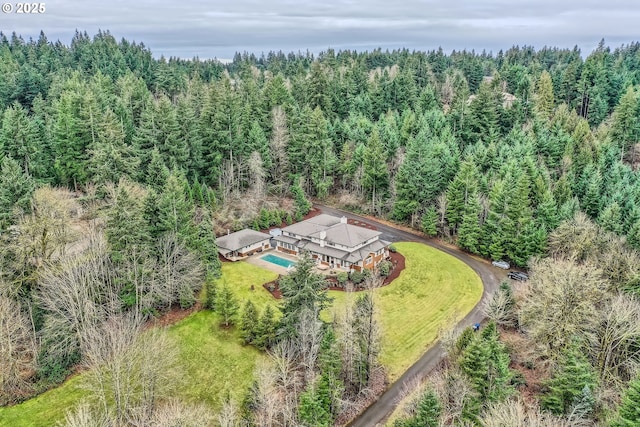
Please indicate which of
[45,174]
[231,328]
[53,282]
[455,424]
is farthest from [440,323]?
[45,174]

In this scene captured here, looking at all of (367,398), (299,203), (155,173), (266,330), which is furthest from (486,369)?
(299,203)

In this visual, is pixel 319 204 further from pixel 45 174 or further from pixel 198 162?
pixel 45 174

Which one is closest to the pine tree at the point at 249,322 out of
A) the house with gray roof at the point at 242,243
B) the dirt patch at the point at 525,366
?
the house with gray roof at the point at 242,243

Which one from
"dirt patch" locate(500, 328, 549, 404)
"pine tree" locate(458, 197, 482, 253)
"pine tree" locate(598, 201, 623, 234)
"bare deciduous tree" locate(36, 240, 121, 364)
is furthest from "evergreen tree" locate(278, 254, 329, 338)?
"pine tree" locate(598, 201, 623, 234)

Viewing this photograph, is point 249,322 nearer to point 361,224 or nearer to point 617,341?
point 617,341

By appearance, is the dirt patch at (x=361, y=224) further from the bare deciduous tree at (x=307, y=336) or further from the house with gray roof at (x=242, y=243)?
the bare deciduous tree at (x=307, y=336)

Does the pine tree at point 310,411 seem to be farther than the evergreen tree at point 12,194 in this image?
No

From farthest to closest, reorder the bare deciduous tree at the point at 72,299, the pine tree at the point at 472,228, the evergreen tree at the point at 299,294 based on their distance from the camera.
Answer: the pine tree at the point at 472,228
the evergreen tree at the point at 299,294
the bare deciduous tree at the point at 72,299
